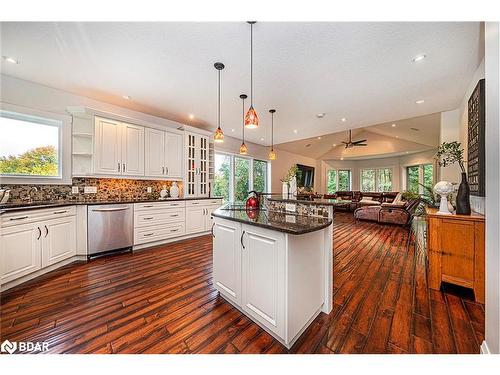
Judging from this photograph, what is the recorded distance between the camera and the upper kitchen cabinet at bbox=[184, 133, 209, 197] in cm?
441

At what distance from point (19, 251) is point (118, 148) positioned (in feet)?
6.36

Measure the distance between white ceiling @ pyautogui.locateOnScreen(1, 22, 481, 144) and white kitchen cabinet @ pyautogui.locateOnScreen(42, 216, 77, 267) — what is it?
2074mm

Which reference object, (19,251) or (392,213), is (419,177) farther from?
(19,251)

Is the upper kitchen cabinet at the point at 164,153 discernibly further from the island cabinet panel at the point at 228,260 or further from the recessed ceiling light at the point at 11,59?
the island cabinet panel at the point at 228,260

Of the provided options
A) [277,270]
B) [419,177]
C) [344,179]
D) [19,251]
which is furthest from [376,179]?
[19,251]

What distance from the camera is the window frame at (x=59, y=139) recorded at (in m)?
2.69

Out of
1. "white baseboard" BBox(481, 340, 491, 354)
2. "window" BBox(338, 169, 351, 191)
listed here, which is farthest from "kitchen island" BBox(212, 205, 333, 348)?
"window" BBox(338, 169, 351, 191)

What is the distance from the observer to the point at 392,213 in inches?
227

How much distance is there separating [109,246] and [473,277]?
4.71 metres

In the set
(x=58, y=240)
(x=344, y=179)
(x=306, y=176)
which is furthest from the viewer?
(x=344, y=179)

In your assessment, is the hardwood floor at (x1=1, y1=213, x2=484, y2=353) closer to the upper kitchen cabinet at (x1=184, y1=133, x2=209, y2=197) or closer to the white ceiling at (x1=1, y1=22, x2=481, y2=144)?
the upper kitchen cabinet at (x1=184, y1=133, x2=209, y2=197)
